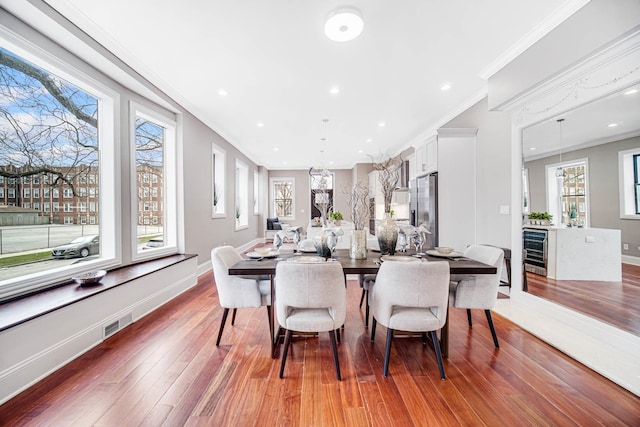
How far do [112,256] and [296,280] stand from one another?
8.43 feet

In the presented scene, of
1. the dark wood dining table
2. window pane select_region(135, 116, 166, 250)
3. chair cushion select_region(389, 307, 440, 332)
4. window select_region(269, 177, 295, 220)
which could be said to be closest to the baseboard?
window pane select_region(135, 116, 166, 250)

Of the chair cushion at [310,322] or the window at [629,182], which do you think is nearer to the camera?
the chair cushion at [310,322]

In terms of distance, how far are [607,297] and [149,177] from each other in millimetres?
5361

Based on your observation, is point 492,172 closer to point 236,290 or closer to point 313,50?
point 313,50

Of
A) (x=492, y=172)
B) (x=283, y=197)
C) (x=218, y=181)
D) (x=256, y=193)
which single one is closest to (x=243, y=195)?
(x=256, y=193)

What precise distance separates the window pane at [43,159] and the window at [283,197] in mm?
7203

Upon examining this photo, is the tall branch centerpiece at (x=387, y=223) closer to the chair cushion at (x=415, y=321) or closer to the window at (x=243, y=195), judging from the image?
the chair cushion at (x=415, y=321)

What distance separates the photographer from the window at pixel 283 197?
9.93 metres

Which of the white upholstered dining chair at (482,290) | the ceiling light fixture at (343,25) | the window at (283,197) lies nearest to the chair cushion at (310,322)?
the white upholstered dining chair at (482,290)

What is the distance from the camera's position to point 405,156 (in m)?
6.59

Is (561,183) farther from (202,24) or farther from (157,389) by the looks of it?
(157,389)

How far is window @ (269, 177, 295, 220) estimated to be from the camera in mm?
9930

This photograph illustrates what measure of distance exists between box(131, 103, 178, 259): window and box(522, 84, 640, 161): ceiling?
4.84 metres

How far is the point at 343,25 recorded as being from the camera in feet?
7.13
